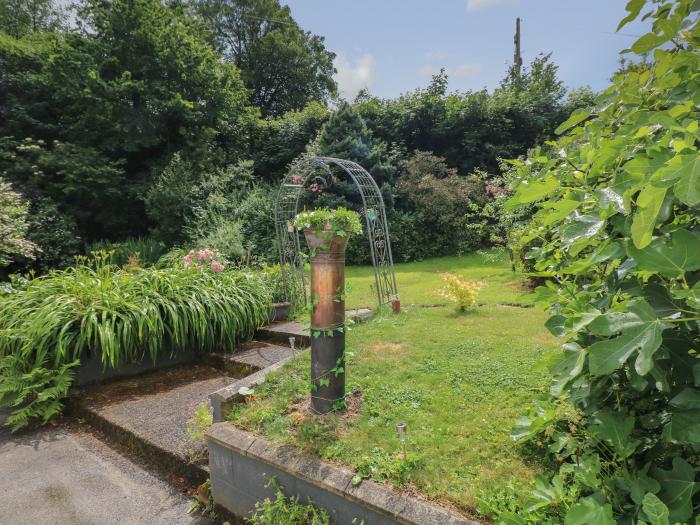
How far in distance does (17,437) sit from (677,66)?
4426 millimetres

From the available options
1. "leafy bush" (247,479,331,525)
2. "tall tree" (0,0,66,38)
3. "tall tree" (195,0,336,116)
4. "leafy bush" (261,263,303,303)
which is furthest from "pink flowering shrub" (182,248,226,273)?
"tall tree" (0,0,66,38)

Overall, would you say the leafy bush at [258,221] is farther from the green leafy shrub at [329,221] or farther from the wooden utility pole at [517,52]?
the wooden utility pole at [517,52]

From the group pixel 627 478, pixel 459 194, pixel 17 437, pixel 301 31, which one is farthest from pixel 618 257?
pixel 301 31

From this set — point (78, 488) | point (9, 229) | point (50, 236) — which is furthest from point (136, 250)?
point (78, 488)

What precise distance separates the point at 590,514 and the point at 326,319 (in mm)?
1598

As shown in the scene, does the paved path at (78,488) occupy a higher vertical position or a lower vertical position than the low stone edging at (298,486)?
lower

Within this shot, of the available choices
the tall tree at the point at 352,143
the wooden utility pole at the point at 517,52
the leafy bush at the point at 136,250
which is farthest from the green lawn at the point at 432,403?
the wooden utility pole at the point at 517,52

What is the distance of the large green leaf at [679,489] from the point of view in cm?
90

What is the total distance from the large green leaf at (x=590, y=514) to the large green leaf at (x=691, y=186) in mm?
850

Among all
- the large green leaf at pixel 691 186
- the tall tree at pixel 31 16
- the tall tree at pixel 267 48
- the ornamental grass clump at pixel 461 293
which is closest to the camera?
the large green leaf at pixel 691 186

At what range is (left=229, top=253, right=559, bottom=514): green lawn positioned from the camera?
176cm

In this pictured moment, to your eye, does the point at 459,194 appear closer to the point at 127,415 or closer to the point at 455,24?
the point at 455,24

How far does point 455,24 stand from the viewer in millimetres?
4027

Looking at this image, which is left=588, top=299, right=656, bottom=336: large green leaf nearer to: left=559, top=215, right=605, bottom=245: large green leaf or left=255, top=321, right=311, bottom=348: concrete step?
left=559, top=215, right=605, bottom=245: large green leaf
